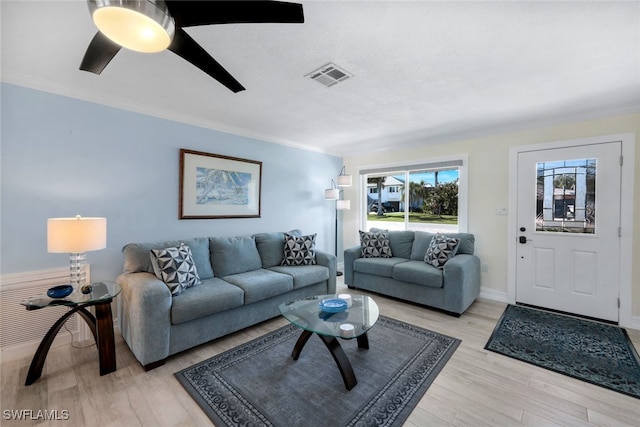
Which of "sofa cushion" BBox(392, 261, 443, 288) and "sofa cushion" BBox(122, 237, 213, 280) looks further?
"sofa cushion" BBox(392, 261, 443, 288)

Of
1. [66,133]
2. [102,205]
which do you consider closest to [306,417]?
[102,205]

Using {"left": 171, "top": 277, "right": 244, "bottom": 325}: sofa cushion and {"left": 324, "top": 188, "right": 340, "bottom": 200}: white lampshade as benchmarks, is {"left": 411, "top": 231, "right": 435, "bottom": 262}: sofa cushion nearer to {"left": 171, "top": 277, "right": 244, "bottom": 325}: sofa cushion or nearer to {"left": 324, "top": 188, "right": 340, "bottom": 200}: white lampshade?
{"left": 324, "top": 188, "right": 340, "bottom": 200}: white lampshade

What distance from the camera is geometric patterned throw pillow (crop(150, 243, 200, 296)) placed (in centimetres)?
240

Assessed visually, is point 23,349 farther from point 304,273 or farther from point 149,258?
point 304,273

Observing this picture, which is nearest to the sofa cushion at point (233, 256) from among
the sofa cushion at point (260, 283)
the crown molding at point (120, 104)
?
the sofa cushion at point (260, 283)

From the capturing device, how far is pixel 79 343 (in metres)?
2.51

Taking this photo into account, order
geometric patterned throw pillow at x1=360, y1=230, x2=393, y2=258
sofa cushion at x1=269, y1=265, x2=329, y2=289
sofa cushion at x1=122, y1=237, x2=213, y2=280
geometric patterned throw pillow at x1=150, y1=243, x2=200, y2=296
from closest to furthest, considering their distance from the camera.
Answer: geometric patterned throw pillow at x1=150, y1=243, x2=200, y2=296, sofa cushion at x1=122, y1=237, x2=213, y2=280, sofa cushion at x1=269, y1=265, x2=329, y2=289, geometric patterned throw pillow at x1=360, y1=230, x2=393, y2=258

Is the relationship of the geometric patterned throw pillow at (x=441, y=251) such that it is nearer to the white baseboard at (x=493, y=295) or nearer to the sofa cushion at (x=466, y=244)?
the sofa cushion at (x=466, y=244)

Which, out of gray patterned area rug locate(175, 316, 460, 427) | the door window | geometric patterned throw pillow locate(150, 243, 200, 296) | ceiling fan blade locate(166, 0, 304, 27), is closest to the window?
the door window

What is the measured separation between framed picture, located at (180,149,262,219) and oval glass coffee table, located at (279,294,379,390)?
1832 millimetres

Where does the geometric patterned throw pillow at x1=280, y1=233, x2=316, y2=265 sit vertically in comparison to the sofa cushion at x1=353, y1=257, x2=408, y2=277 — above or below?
above

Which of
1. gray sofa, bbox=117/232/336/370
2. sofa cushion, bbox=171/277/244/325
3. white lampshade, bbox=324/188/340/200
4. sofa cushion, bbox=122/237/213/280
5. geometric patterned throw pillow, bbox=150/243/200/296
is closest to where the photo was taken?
gray sofa, bbox=117/232/336/370

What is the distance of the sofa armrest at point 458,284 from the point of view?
3.03m

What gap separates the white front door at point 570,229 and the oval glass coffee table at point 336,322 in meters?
2.44
